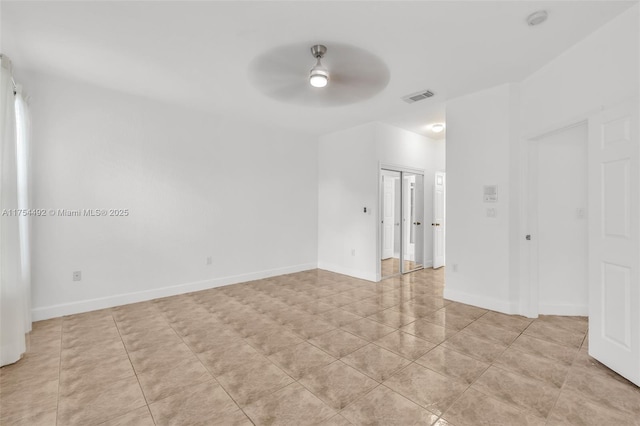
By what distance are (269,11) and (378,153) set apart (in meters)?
3.21

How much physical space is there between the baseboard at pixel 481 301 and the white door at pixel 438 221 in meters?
2.07

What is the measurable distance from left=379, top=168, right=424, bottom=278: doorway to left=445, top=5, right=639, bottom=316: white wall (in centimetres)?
150

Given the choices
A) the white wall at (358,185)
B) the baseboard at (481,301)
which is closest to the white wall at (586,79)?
the baseboard at (481,301)

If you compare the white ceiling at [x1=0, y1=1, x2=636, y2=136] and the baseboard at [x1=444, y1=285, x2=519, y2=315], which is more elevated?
the white ceiling at [x1=0, y1=1, x2=636, y2=136]

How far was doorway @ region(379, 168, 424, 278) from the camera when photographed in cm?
557

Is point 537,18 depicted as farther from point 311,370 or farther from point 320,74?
point 311,370

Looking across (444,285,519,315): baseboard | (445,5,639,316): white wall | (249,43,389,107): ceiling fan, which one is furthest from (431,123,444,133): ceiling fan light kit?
(444,285,519,315): baseboard

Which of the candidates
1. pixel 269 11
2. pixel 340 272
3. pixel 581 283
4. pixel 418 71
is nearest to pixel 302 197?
pixel 340 272

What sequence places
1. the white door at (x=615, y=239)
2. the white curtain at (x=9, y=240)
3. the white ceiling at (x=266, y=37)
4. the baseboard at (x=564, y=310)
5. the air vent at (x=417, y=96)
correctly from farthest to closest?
1. the air vent at (x=417, y=96)
2. the baseboard at (x=564, y=310)
3. the white curtain at (x=9, y=240)
4. the white ceiling at (x=266, y=37)
5. the white door at (x=615, y=239)

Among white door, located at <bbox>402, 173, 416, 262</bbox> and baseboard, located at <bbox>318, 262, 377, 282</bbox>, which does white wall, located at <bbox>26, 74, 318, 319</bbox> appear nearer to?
baseboard, located at <bbox>318, 262, 377, 282</bbox>

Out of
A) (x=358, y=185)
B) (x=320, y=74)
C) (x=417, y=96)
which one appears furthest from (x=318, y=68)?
(x=358, y=185)

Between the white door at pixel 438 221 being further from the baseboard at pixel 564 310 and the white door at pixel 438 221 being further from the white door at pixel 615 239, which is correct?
the white door at pixel 615 239

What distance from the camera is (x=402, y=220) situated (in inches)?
213

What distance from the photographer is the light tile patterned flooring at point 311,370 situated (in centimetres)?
179
